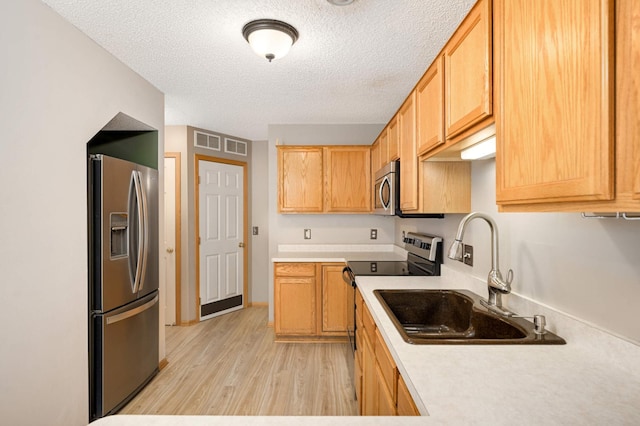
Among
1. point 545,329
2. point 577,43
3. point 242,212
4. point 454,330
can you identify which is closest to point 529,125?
point 577,43

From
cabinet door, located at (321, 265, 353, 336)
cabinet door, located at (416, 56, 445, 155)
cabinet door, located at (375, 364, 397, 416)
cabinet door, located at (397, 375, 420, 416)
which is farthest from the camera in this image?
cabinet door, located at (321, 265, 353, 336)

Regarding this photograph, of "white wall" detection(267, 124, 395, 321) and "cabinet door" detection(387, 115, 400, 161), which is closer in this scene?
"cabinet door" detection(387, 115, 400, 161)

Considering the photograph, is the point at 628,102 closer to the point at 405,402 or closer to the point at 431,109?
the point at 405,402

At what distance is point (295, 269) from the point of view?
3.65 m

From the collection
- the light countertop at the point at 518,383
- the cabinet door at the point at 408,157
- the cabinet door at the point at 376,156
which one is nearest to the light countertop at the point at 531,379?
the light countertop at the point at 518,383

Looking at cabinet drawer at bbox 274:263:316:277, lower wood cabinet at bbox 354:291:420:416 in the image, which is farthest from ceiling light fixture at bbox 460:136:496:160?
cabinet drawer at bbox 274:263:316:277

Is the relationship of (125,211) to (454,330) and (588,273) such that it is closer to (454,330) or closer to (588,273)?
(454,330)

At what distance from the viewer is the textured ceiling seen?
1.81m

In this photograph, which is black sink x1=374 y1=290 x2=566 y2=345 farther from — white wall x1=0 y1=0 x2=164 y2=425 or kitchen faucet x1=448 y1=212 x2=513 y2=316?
white wall x1=0 y1=0 x2=164 y2=425

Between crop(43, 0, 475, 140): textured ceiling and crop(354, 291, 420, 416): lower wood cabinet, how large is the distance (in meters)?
1.70

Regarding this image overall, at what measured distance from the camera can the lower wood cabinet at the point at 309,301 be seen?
143 inches

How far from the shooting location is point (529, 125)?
0.95 meters

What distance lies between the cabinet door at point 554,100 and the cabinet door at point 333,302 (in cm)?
262

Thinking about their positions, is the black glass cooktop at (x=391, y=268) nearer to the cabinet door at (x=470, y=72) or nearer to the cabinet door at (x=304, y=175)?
the cabinet door at (x=304, y=175)
